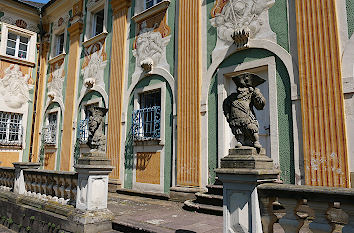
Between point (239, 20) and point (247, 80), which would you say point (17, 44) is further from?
point (247, 80)

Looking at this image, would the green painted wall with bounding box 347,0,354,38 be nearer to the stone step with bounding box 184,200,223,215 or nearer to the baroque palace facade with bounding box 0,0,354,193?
the baroque palace facade with bounding box 0,0,354,193

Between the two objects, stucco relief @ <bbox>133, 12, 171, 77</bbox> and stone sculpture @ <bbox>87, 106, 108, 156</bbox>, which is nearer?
stone sculpture @ <bbox>87, 106, 108, 156</bbox>

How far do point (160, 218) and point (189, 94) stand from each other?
3.62 m

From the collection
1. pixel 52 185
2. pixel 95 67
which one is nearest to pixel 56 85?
pixel 95 67

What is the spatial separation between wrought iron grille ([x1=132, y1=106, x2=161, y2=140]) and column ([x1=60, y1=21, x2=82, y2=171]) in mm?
4075

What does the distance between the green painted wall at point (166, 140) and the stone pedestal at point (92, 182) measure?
3.01m

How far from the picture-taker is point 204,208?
6191 millimetres

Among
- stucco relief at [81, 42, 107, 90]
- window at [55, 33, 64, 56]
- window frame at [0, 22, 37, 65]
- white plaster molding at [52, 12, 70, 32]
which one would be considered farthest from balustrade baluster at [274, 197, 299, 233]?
window frame at [0, 22, 37, 65]

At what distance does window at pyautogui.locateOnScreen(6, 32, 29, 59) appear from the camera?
14.4 meters

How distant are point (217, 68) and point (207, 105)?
3.26ft

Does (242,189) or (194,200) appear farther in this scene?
(194,200)

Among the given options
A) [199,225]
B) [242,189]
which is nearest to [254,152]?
[242,189]

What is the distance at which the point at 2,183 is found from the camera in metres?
8.91

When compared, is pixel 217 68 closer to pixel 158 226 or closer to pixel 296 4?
pixel 296 4
